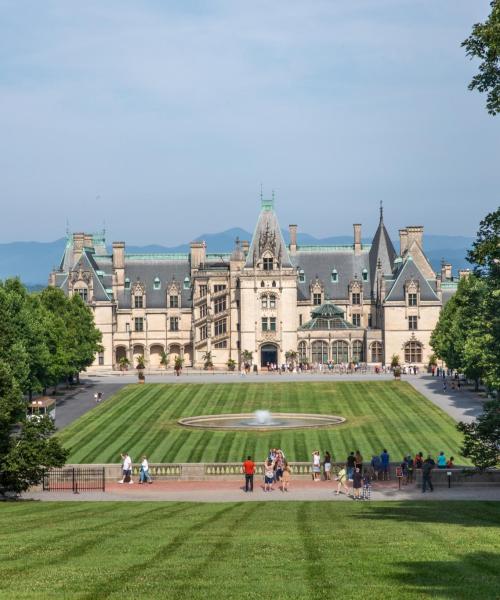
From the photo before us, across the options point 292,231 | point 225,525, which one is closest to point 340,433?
point 225,525

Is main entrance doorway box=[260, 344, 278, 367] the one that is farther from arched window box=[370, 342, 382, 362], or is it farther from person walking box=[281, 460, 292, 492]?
person walking box=[281, 460, 292, 492]

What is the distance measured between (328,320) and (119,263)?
1091 inches

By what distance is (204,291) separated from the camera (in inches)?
5669

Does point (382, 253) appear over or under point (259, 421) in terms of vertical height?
over

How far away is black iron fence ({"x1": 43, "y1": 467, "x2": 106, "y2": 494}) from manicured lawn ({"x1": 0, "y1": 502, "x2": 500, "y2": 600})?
13528 millimetres

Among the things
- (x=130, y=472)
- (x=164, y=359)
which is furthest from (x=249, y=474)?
(x=164, y=359)

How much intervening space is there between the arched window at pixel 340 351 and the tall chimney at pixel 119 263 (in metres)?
28.5

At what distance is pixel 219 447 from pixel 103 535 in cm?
4115

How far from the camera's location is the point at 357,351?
140125mm

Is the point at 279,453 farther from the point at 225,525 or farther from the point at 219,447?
the point at 225,525

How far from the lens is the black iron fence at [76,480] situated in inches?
2068

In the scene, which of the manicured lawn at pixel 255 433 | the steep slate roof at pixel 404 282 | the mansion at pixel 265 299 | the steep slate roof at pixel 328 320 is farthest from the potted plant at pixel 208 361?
the manicured lawn at pixel 255 433

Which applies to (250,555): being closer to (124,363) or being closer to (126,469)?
(126,469)

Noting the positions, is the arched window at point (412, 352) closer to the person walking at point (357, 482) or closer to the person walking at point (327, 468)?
the person walking at point (327, 468)
